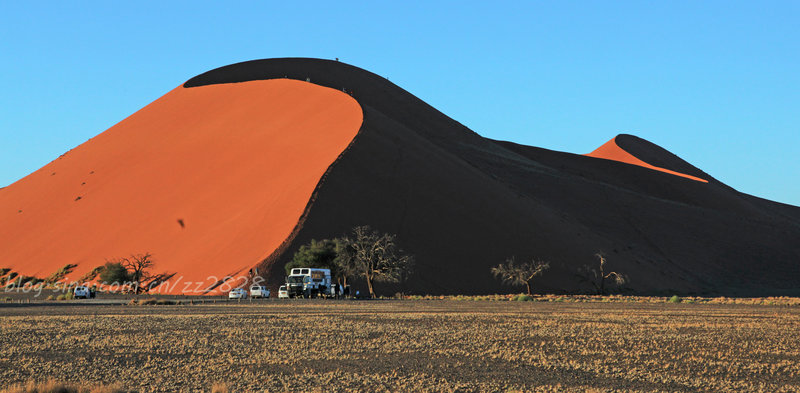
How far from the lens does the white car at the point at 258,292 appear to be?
4947cm

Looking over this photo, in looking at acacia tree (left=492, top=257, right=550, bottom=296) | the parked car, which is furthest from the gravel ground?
acacia tree (left=492, top=257, right=550, bottom=296)

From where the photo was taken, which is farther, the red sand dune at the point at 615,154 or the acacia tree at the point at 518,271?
the red sand dune at the point at 615,154

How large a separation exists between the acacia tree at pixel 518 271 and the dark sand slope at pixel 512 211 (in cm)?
91

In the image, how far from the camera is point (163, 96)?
105 m

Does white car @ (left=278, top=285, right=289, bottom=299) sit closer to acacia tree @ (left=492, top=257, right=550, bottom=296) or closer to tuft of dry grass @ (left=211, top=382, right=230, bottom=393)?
acacia tree @ (left=492, top=257, right=550, bottom=296)

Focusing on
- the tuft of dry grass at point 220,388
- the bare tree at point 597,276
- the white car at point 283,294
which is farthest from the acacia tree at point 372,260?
the tuft of dry grass at point 220,388

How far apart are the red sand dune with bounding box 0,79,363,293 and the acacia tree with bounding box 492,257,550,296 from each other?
15.3 m

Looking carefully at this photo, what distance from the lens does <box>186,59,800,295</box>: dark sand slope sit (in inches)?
2542

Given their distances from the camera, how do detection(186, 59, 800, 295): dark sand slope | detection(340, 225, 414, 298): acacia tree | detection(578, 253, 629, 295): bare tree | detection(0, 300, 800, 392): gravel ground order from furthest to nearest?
detection(578, 253, 629, 295): bare tree, detection(186, 59, 800, 295): dark sand slope, detection(340, 225, 414, 298): acacia tree, detection(0, 300, 800, 392): gravel ground

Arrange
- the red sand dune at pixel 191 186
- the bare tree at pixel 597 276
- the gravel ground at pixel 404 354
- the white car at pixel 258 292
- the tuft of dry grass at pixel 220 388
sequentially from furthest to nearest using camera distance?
the bare tree at pixel 597 276
the red sand dune at pixel 191 186
the white car at pixel 258 292
the gravel ground at pixel 404 354
the tuft of dry grass at pixel 220 388

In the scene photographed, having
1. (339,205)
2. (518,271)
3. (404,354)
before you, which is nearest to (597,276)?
(518,271)

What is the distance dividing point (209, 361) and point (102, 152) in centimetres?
7931

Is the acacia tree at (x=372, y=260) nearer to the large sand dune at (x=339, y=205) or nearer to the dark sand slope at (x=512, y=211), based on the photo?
the large sand dune at (x=339, y=205)

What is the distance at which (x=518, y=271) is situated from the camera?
61.2 meters
